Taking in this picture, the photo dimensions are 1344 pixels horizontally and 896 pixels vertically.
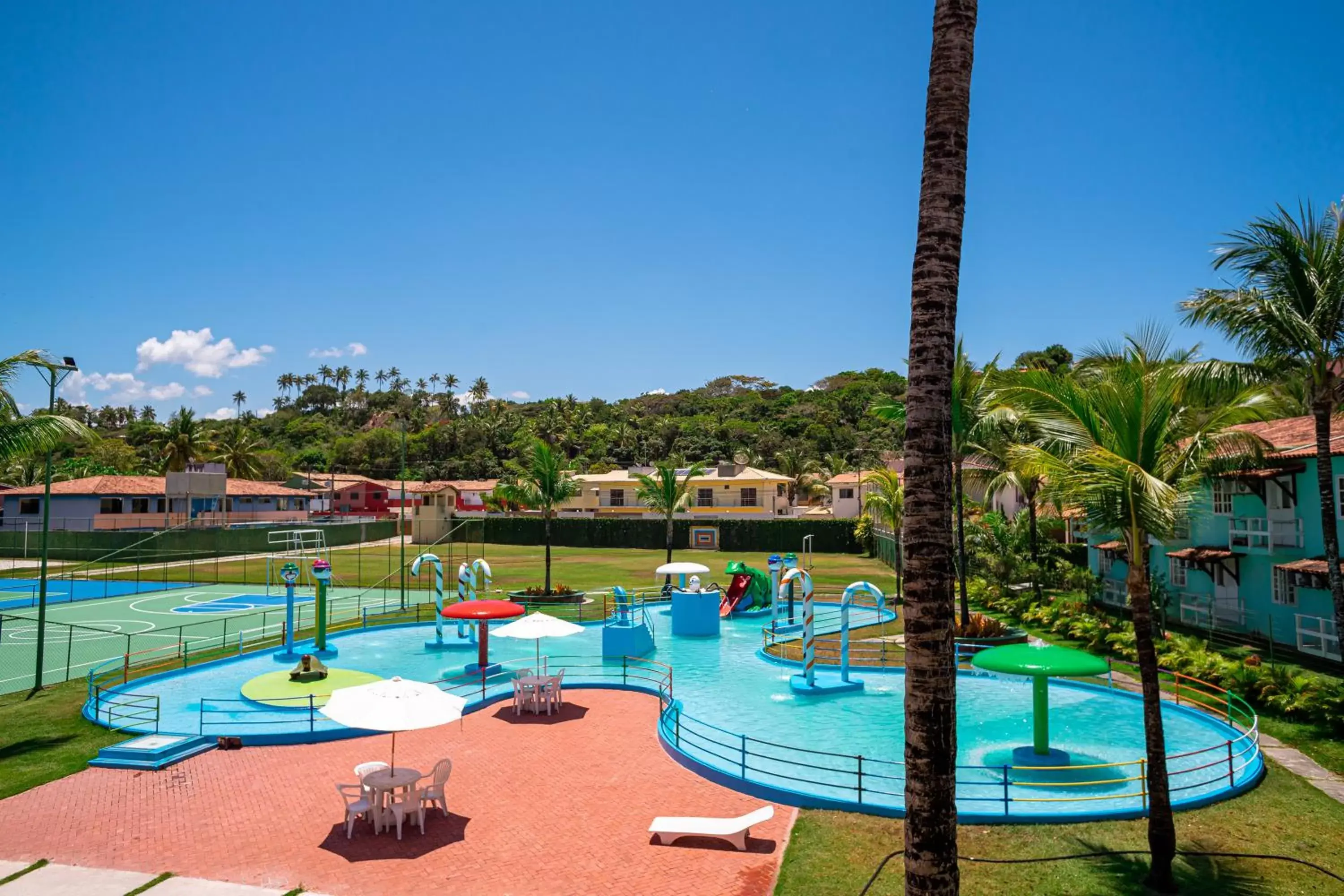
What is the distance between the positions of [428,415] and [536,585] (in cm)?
14353

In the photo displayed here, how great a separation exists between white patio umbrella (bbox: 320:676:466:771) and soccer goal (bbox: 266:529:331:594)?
23433 millimetres

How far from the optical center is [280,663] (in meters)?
27.2

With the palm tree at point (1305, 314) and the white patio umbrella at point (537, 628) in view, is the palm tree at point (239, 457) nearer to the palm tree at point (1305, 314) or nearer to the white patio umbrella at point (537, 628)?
the white patio umbrella at point (537, 628)

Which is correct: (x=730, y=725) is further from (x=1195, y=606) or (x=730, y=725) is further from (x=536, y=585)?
(x=536, y=585)

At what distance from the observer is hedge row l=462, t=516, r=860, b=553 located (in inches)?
2726

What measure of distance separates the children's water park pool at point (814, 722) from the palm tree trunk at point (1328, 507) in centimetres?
339

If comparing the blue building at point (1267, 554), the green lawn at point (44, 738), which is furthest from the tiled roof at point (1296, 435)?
the green lawn at point (44, 738)

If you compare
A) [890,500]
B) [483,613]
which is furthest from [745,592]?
[483,613]

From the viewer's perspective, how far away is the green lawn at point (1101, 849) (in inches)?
424

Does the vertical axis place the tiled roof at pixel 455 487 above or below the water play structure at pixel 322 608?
above

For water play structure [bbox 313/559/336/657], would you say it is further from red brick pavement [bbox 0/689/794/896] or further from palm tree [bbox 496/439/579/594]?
palm tree [bbox 496/439/579/594]

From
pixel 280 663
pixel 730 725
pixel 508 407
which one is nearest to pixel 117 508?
pixel 280 663

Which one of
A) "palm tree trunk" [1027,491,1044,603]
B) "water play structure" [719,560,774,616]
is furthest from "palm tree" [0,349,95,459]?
"palm tree trunk" [1027,491,1044,603]

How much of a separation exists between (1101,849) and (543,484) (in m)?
32.9
